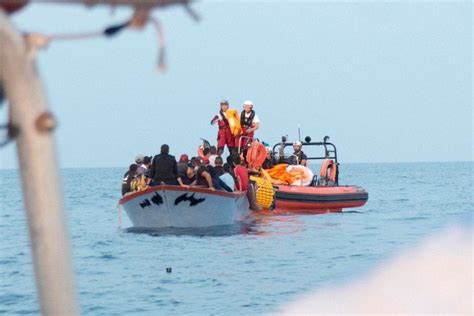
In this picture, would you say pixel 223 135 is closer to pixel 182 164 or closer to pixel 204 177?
pixel 182 164

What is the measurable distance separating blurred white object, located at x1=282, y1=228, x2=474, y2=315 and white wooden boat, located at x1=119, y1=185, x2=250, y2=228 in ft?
14.8

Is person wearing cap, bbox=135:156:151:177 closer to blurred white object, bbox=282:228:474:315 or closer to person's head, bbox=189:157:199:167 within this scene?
person's head, bbox=189:157:199:167

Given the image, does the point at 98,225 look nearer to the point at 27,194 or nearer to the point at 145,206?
the point at 145,206

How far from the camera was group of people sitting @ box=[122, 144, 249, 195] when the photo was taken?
15.1 meters

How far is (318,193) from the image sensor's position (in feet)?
64.3

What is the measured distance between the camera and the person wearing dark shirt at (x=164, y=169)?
49.0ft

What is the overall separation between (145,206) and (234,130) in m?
2.84

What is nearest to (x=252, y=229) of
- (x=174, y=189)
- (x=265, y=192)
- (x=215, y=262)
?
(x=265, y=192)

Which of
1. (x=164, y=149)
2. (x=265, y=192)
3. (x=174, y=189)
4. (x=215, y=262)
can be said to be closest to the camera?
(x=215, y=262)

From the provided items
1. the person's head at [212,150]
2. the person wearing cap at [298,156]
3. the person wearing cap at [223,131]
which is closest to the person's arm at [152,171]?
the person's head at [212,150]

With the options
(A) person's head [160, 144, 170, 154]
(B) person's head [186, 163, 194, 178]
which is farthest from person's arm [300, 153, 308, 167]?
(A) person's head [160, 144, 170, 154]

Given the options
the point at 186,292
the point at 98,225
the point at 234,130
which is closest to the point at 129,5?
the point at 186,292

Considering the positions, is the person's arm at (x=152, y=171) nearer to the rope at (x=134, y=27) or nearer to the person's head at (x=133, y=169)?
the person's head at (x=133, y=169)

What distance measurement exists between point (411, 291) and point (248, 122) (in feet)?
33.0
